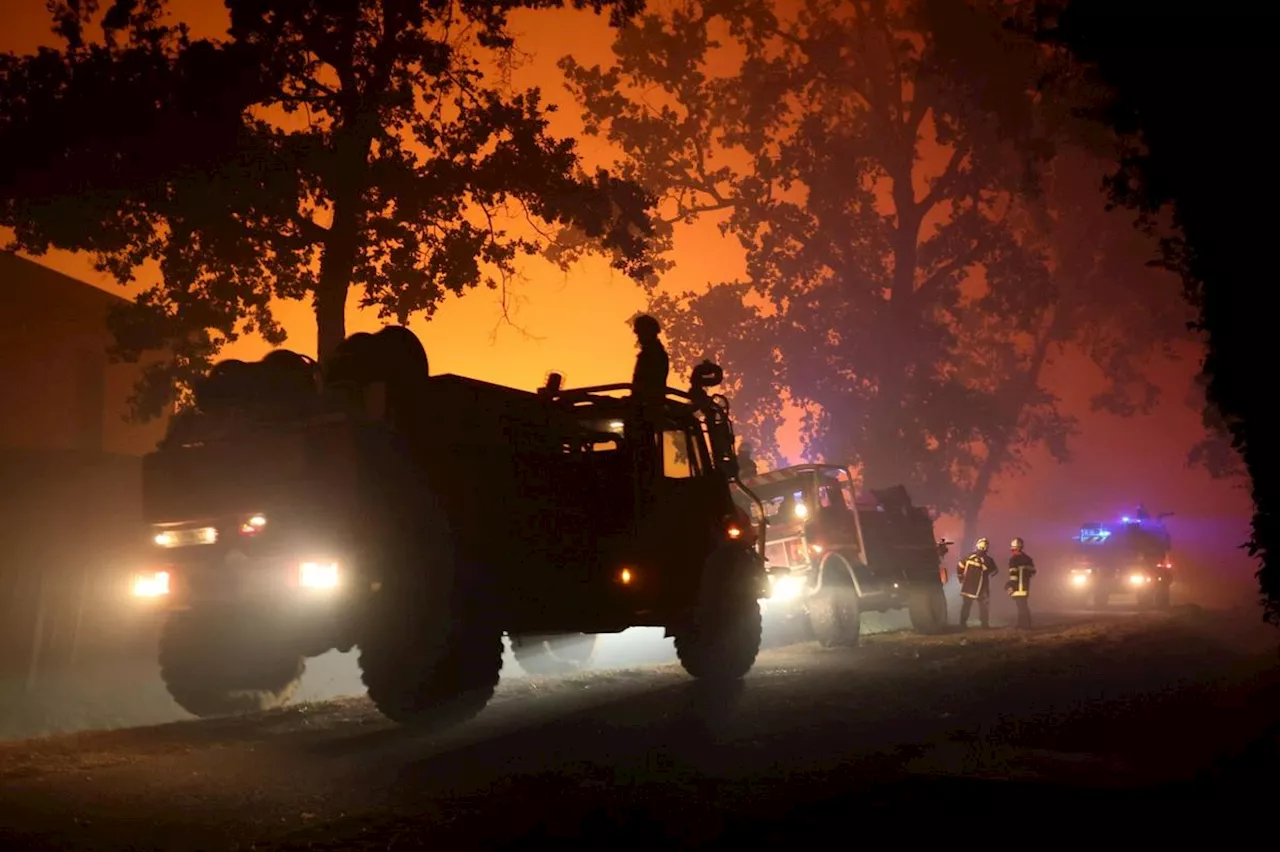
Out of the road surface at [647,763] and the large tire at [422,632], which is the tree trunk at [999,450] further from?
the large tire at [422,632]

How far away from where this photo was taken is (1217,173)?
5293 mm

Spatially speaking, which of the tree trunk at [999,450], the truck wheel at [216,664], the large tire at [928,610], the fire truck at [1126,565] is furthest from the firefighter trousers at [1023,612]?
the tree trunk at [999,450]

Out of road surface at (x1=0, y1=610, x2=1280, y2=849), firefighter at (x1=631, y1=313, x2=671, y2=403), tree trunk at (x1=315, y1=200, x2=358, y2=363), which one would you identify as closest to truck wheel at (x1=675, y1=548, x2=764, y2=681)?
road surface at (x1=0, y1=610, x2=1280, y2=849)

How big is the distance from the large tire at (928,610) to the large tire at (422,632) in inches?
496

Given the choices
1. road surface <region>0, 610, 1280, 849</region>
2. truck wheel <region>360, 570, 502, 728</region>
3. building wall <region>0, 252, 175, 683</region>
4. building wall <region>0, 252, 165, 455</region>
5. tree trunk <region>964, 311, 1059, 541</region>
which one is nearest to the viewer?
road surface <region>0, 610, 1280, 849</region>

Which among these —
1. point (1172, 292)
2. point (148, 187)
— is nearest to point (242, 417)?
point (148, 187)

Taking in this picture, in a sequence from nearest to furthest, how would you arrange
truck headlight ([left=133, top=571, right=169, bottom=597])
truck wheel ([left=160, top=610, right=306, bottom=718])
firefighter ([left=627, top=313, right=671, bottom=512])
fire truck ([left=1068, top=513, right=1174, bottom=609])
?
truck headlight ([left=133, top=571, right=169, bottom=597]) → truck wheel ([left=160, top=610, right=306, bottom=718]) → firefighter ([left=627, top=313, right=671, bottom=512]) → fire truck ([left=1068, top=513, right=1174, bottom=609])

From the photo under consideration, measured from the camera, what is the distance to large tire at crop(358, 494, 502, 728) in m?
7.33

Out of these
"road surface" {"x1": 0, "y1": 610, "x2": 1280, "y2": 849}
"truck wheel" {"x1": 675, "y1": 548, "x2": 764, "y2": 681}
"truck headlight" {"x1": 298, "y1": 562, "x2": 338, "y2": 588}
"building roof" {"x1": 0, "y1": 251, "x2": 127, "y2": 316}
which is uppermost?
"building roof" {"x1": 0, "y1": 251, "x2": 127, "y2": 316}

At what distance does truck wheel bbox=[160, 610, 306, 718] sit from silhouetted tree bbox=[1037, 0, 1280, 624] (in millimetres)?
6291

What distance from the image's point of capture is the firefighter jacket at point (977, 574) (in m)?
20.4

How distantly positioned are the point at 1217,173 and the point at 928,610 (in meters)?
14.4

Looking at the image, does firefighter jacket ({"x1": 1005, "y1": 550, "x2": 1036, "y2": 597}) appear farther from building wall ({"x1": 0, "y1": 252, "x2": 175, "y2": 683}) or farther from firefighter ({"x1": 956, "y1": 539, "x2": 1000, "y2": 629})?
building wall ({"x1": 0, "y1": 252, "x2": 175, "y2": 683})

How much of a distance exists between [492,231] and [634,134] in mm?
14974
